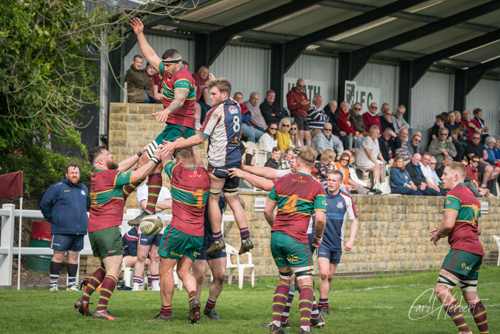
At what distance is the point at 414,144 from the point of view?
920 inches

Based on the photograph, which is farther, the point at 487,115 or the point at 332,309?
the point at 487,115

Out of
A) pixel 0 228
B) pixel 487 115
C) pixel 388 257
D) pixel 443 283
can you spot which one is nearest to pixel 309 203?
pixel 443 283

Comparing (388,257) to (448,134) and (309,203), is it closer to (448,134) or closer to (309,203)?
(448,134)

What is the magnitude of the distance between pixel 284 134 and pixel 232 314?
10080mm

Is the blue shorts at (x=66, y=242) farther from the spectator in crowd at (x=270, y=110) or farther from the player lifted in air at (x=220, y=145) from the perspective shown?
the spectator in crowd at (x=270, y=110)

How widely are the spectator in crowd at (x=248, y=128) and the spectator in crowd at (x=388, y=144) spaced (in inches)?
182

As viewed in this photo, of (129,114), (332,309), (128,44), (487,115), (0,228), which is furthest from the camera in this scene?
(487,115)

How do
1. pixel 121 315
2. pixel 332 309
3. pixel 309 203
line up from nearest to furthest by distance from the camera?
pixel 309 203, pixel 121 315, pixel 332 309

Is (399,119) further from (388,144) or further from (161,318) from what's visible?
(161,318)

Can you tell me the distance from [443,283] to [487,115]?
24.8 metres

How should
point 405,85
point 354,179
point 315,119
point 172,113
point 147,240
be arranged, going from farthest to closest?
point 405,85 → point 315,119 → point 354,179 → point 147,240 → point 172,113

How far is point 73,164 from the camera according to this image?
12.7 meters

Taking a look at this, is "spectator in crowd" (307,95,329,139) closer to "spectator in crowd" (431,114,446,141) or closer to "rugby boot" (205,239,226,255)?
"spectator in crowd" (431,114,446,141)

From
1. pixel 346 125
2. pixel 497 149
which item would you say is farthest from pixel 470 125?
pixel 346 125
